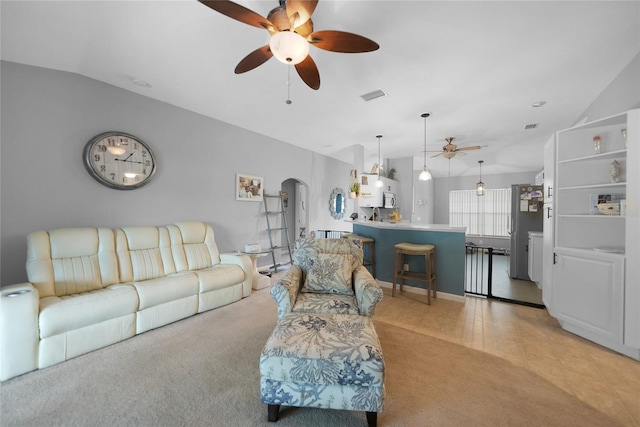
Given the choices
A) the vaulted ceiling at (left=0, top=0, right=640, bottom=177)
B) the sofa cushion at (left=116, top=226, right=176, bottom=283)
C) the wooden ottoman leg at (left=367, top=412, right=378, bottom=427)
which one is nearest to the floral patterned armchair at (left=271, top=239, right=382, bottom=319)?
the wooden ottoman leg at (left=367, top=412, right=378, bottom=427)

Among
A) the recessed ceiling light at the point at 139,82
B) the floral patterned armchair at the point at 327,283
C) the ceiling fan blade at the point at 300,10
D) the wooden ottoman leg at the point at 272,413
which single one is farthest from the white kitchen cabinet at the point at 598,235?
the recessed ceiling light at the point at 139,82

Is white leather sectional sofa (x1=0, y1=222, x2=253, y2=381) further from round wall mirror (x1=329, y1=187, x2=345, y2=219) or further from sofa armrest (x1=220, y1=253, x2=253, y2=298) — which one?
round wall mirror (x1=329, y1=187, x2=345, y2=219)

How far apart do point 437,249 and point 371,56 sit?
2.75m

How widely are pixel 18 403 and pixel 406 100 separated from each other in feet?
14.7

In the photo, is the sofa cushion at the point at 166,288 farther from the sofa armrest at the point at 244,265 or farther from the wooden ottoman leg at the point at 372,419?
the wooden ottoman leg at the point at 372,419

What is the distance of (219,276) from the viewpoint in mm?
3090

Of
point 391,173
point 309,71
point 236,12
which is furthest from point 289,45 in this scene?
point 391,173

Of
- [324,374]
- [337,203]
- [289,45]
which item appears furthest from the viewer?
[337,203]

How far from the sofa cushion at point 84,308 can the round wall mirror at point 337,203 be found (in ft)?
15.9

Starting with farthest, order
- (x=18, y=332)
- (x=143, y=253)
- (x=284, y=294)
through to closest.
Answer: (x=143, y=253)
(x=284, y=294)
(x=18, y=332)

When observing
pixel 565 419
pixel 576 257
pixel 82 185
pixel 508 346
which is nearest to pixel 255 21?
pixel 82 185

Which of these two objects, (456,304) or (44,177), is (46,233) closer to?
(44,177)

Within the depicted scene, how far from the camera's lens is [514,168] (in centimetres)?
719

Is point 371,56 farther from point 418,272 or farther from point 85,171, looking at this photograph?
point 85,171
